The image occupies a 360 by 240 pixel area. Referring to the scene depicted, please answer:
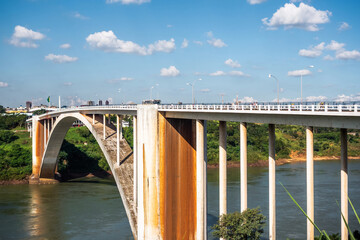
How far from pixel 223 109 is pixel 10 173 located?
4417 cm

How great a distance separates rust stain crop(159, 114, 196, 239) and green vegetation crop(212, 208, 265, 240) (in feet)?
16.6

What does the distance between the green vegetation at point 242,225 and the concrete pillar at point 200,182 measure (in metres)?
3.61

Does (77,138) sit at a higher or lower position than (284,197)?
higher

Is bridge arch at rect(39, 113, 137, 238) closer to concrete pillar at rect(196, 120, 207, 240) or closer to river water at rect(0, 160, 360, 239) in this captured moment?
river water at rect(0, 160, 360, 239)

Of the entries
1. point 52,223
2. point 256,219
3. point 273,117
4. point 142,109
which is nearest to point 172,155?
point 142,109

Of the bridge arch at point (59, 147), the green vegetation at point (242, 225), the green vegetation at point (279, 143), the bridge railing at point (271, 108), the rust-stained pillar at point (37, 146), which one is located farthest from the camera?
the green vegetation at point (279, 143)

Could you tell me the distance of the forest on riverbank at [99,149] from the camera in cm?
5857

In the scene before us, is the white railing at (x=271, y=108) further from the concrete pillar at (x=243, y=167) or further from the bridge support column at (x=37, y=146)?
the bridge support column at (x=37, y=146)

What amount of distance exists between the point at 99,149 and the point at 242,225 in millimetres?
52009

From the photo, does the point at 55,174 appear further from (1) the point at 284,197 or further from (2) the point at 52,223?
(1) the point at 284,197

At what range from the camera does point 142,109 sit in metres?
25.6

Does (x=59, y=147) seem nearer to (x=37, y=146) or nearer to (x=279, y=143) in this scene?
(x=37, y=146)

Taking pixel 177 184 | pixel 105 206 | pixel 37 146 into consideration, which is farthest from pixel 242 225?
pixel 37 146

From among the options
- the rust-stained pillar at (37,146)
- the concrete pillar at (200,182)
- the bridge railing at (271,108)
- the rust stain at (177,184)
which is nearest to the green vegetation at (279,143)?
the rust-stained pillar at (37,146)
